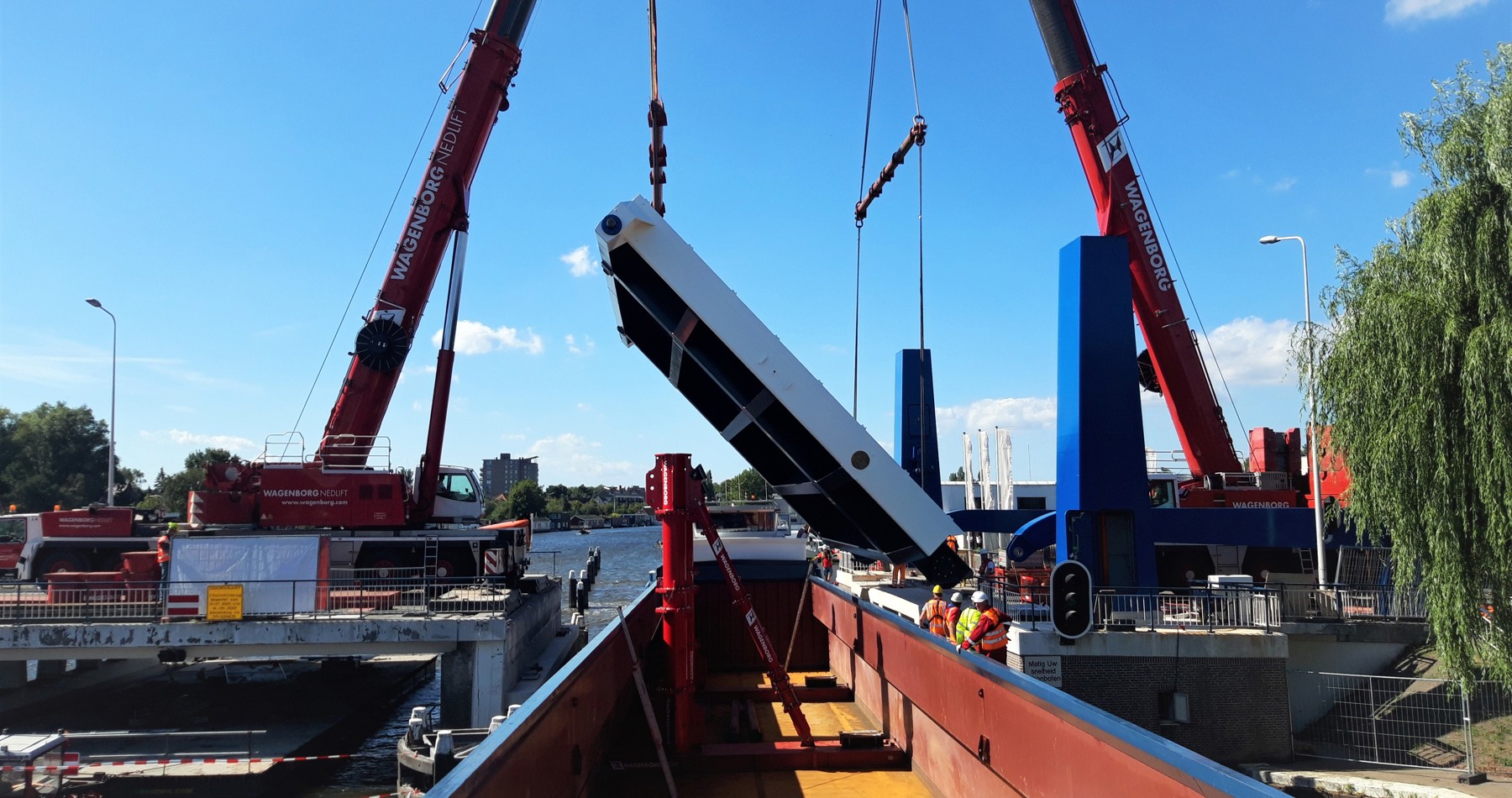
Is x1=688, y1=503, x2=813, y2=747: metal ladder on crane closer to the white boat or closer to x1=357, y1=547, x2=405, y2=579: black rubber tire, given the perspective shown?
the white boat

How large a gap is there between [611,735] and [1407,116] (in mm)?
13750

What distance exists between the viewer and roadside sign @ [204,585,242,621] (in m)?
15.6

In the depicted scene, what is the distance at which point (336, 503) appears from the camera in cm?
1966

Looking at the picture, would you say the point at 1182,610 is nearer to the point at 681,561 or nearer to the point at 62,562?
the point at 681,561

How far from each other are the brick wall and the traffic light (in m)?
4.99

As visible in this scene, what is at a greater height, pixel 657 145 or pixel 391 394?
pixel 657 145

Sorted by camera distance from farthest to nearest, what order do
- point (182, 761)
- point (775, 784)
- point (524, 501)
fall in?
point (524, 501) < point (182, 761) < point (775, 784)

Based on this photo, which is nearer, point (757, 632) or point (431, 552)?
point (757, 632)

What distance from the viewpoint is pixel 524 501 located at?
514ft

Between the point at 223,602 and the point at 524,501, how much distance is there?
14526cm

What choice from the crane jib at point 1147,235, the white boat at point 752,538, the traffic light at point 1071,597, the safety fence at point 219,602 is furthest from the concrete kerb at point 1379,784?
the safety fence at point 219,602

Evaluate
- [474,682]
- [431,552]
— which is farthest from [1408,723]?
[431,552]

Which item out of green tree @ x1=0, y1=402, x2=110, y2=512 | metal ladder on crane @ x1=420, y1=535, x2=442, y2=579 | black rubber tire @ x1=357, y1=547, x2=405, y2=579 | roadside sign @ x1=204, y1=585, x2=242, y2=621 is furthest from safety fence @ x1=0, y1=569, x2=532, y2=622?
green tree @ x1=0, y1=402, x2=110, y2=512

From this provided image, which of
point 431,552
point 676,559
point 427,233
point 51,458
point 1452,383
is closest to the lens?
point 676,559
